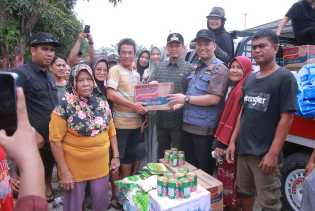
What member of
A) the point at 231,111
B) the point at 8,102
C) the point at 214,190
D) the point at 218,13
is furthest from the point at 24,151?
the point at 218,13

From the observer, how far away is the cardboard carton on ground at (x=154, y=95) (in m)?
3.36

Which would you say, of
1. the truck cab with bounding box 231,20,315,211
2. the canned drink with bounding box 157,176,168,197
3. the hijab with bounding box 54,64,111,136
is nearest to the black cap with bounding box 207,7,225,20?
the truck cab with bounding box 231,20,315,211

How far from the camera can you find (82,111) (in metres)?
2.71

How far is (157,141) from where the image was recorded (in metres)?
4.00

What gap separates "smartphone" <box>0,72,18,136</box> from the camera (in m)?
0.91

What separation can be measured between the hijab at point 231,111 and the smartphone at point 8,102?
236 cm

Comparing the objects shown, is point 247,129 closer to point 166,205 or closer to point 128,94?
point 166,205

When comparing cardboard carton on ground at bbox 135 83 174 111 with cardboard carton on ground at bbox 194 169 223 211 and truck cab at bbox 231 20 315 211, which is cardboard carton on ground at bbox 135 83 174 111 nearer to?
cardboard carton on ground at bbox 194 169 223 211

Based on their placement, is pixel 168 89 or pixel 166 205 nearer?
pixel 166 205

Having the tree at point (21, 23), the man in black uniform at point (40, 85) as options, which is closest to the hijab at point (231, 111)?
the man in black uniform at point (40, 85)

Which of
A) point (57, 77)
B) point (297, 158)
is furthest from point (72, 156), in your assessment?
point (297, 158)

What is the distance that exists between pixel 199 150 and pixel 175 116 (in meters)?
0.50

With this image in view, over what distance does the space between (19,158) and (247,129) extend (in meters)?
2.12

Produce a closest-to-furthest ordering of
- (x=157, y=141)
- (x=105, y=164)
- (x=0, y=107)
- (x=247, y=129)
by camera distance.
A: (x=0, y=107) → (x=247, y=129) → (x=105, y=164) → (x=157, y=141)
